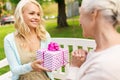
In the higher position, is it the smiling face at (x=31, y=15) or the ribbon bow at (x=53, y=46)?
the smiling face at (x=31, y=15)

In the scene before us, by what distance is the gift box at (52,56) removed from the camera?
2.24 meters

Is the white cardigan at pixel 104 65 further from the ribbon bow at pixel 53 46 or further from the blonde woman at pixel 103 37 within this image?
the ribbon bow at pixel 53 46

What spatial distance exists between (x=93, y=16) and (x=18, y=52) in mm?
1355

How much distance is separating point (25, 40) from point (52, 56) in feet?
1.60

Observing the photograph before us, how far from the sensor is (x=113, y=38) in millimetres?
1314

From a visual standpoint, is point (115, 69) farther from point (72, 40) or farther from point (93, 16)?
point (72, 40)

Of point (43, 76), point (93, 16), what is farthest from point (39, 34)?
point (93, 16)

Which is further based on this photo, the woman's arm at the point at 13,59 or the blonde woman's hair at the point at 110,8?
the woman's arm at the point at 13,59

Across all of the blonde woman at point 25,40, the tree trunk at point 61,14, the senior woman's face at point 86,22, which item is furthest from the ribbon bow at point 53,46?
the tree trunk at point 61,14

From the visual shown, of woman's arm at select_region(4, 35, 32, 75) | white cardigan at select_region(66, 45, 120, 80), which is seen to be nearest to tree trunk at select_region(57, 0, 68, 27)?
woman's arm at select_region(4, 35, 32, 75)

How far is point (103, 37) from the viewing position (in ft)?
4.34

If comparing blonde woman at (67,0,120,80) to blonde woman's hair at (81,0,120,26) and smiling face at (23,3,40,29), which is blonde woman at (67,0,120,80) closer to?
blonde woman's hair at (81,0,120,26)

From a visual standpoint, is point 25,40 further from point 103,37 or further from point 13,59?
point 103,37

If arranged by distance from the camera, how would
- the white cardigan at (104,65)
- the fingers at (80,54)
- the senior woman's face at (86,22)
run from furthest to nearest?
the fingers at (80,54), the senior woman's face at (86,22), the white cardigan at (104,65)
